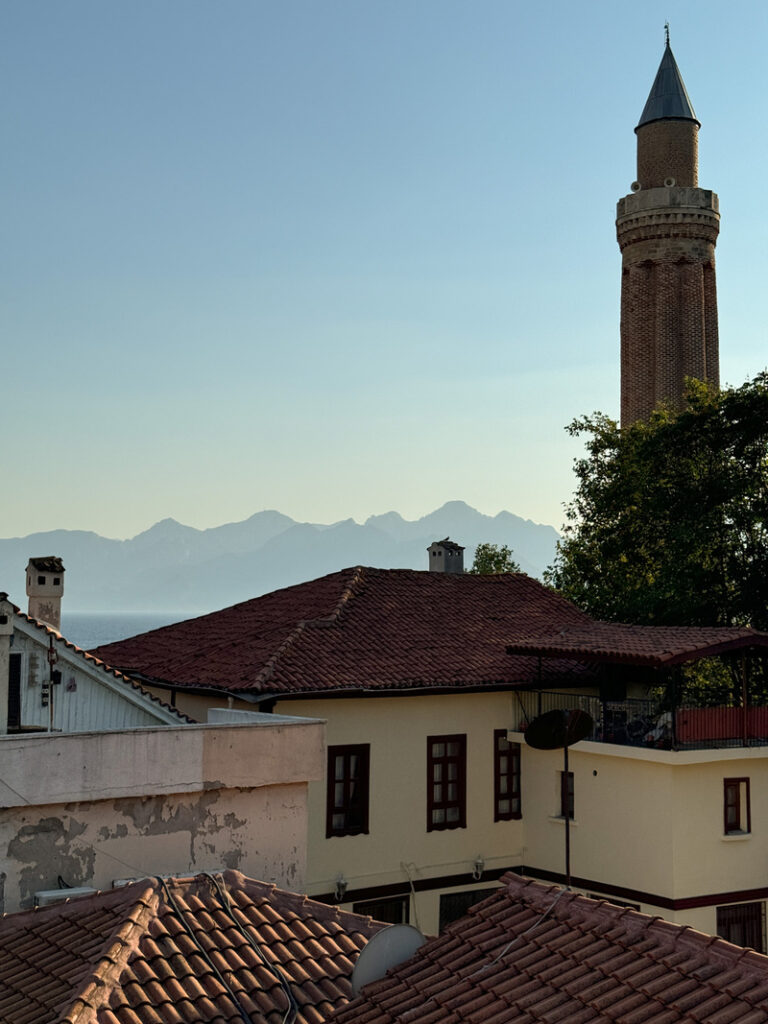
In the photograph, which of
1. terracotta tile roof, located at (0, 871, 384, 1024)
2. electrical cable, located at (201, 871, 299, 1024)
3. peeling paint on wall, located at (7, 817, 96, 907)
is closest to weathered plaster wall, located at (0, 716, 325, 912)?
peeling paint on wall, located at (7, 817, 96, 907)

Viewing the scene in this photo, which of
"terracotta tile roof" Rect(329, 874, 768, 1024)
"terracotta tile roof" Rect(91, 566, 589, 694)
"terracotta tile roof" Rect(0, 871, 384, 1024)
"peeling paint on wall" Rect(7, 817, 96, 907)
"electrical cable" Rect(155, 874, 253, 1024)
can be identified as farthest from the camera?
"terracotta tile roof" Rect(91, 566, 589, 694)

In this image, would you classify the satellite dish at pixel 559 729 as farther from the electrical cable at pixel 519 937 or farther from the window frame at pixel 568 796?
the electrical cable at pixel 519 937

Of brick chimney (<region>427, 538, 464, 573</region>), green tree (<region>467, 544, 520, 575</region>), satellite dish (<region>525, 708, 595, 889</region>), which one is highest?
green tree (<region>467, 544, 520, 575</region>)

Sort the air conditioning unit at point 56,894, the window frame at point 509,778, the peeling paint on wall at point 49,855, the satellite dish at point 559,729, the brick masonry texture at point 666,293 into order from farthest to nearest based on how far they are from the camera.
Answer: the brick masonry texture at point 666,293, the window frame at point 509,778, the satellite dish at point 559,729, the peeling paint on wall at point 49,855, the air conditioning unit at point 56,894

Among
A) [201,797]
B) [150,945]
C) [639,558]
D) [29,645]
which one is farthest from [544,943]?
[639,558]

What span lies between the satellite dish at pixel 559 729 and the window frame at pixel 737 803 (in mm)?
2798

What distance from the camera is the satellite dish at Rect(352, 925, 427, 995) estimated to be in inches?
352

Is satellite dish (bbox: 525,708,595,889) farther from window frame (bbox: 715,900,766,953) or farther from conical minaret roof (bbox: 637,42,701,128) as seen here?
conical minaret roof (bbox: 637,42,701,128)

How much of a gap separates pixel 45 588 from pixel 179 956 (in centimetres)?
1160

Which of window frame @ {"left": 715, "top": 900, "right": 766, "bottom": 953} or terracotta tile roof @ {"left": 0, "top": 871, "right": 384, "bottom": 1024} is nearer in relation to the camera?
terracotta tile roof @ {"left": 0, "top": 871, "right": 384, "bottom": 1024}

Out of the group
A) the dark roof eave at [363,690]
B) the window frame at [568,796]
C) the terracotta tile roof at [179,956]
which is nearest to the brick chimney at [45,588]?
the dark roof eave at [363,690]

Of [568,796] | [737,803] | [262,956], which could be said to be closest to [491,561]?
[568,796]

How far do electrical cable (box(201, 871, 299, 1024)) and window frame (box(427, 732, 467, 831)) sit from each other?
1009 cm

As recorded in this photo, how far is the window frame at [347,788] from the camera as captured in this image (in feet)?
65.6
